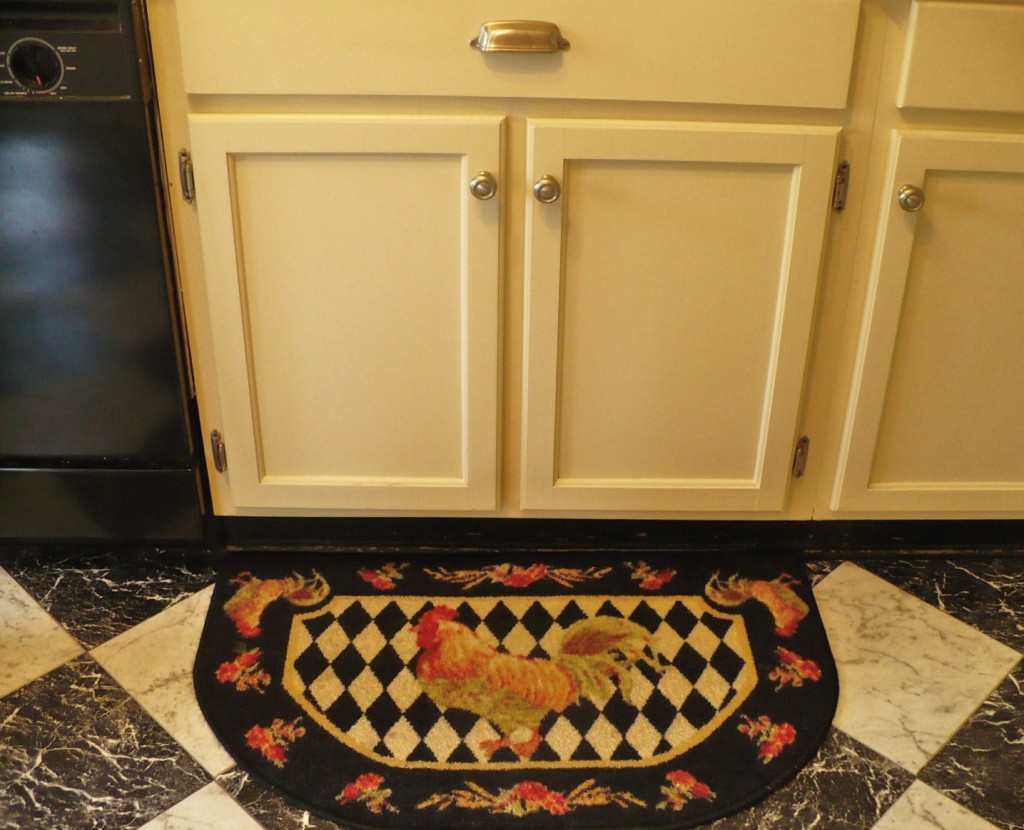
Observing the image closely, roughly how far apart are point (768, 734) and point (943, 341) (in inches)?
25.4

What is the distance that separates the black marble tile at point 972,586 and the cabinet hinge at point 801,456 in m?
0.26

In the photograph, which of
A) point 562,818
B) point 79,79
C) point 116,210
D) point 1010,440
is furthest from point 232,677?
point 1010,440

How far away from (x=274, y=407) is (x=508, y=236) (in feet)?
1.50

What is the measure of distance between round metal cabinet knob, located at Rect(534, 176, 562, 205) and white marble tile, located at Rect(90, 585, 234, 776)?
86cm

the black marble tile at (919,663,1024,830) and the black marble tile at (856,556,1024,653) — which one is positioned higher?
the black marble tile at (856,556,1024,653)

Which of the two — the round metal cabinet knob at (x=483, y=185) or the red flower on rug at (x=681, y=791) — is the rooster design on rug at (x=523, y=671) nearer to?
the red flower on rug at (x=681, y=791)

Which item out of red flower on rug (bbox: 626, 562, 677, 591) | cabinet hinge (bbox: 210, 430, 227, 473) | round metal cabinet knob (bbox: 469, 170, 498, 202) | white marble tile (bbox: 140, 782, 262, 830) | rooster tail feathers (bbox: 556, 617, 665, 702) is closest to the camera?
white marble tile (bbox: 140, 782, 262, 830)

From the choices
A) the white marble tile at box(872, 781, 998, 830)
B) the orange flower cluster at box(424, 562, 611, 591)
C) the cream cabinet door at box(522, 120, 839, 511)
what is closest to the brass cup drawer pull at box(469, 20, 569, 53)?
the cream cabinet door at box(522, 120, 839, 511)

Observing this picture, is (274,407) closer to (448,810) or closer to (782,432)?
(448,810)

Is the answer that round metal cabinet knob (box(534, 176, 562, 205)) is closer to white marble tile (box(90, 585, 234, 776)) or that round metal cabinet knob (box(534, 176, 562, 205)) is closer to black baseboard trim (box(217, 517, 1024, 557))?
black baseboard trim (box(217, 517, 1024, 557))

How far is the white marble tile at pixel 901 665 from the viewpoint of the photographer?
1.45m

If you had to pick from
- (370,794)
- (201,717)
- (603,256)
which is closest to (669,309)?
(603,256)

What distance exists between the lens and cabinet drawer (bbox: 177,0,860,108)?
4.31 ft

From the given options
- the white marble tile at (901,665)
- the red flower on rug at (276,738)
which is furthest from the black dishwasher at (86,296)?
the white marble tile at (901,665)
